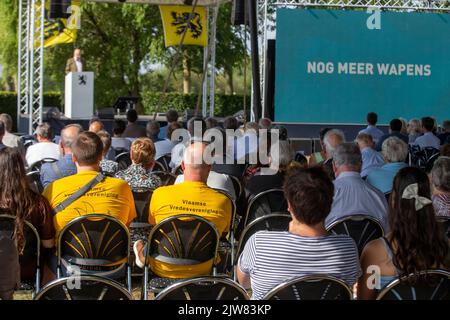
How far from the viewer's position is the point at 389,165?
5.96 m

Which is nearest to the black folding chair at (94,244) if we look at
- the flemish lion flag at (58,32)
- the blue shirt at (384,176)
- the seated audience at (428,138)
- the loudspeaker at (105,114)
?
the blue shirt at (384,176)

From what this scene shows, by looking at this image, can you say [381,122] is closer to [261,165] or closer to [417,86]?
[417,86]

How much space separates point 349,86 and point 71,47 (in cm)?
1688

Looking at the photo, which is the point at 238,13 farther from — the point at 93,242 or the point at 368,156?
the point at 93,242

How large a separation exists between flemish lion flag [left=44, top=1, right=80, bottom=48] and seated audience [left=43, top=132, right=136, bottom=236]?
1146cm

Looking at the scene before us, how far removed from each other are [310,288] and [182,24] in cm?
1304

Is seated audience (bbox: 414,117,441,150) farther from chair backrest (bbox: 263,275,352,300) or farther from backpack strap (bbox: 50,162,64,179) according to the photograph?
chair backrest (bbox: 263,275,352,300)

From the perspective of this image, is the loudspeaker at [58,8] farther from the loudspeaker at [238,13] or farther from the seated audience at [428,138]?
the seated audience at [428,138]

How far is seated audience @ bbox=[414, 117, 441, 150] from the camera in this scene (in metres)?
9.74

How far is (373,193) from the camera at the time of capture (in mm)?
4852

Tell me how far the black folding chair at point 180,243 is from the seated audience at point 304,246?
87 centimetres

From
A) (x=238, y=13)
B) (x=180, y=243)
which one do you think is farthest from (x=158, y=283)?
(x=238, y=13)

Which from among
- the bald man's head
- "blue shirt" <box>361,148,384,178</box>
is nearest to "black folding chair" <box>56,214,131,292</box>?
the bald man's head

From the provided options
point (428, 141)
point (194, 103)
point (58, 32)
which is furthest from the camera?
point (194, 103)
